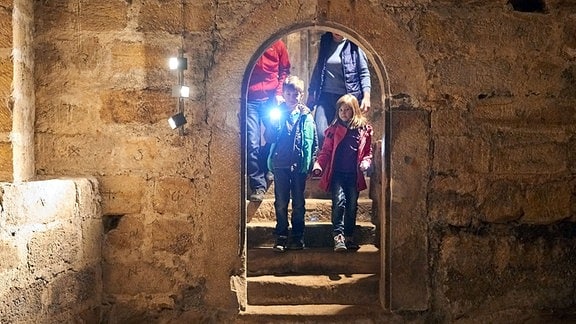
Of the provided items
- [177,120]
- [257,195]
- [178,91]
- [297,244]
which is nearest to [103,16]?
[178,91]

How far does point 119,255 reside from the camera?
10.4ft

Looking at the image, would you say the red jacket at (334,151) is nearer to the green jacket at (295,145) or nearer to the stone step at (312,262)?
the green jacket at (295,145)

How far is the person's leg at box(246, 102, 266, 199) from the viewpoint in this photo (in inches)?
185

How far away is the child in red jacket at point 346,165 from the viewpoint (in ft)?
13.2

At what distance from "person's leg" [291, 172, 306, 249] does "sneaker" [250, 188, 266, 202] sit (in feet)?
1.81

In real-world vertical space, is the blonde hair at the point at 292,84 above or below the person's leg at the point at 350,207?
above

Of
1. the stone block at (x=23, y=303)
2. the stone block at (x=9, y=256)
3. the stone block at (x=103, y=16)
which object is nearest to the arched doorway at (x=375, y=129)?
the stone block at (x=103, y=16)

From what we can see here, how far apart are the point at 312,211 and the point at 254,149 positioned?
0.79m

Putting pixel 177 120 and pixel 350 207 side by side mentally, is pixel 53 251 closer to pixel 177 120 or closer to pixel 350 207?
pixel 177 120

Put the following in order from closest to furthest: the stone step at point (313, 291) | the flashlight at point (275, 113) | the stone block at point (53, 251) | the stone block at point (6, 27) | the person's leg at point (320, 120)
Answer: the stone block at point (53, 251), the stone block at point (6, 27), the stone step at point (313, 291), the flashlight at point (275, 113), the person's leg at point (320, 120)

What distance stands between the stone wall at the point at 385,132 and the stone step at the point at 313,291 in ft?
1.56

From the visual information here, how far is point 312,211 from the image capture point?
4.74m

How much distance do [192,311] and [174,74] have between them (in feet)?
4.87

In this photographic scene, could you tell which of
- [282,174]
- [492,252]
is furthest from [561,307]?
[282,174]
